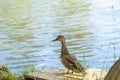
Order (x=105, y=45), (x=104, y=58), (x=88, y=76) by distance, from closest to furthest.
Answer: (x=88, y=76) → (x=104, y=58) → (x=105, y=45)

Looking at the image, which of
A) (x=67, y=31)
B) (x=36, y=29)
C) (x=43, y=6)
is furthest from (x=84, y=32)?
(x=43, y=6)

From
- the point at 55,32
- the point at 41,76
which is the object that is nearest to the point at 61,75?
the point at 41,76

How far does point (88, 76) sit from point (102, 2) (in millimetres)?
15436

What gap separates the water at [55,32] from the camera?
30.1ft

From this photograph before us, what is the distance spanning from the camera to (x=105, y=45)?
10555 millimetres

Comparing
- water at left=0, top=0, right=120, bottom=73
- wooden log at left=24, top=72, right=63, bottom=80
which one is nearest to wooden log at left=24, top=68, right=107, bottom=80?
wooden log at left=24, top=72, right=63, bottom=80

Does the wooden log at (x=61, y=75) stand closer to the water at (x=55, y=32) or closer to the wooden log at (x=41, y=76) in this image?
the wooden log at (x=41, y=76)

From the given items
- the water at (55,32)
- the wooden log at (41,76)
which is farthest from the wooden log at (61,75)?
the water at (55,32)

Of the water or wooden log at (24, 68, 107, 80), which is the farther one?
the water

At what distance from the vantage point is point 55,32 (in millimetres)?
13328

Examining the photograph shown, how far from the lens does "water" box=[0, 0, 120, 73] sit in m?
9.17

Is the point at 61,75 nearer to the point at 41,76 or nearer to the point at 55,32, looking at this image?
the point at 41,76

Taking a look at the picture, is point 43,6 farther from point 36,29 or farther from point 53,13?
point 36,29

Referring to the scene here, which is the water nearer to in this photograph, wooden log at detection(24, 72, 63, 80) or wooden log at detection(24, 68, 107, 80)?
wooden log at detection(24, 68, 107, 80)
